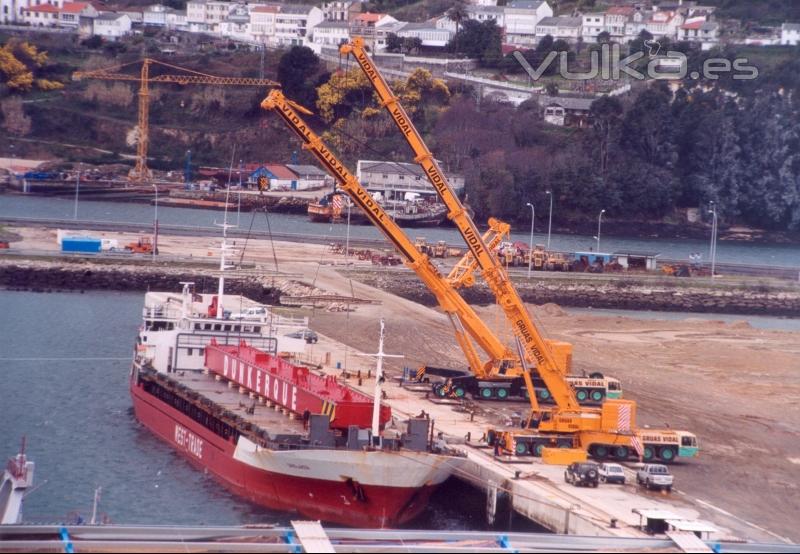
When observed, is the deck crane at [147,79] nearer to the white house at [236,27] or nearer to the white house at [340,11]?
the white house at [236,27]

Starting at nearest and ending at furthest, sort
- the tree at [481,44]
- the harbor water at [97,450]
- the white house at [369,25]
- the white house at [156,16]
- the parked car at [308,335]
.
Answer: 1. the harbor water at [97,450]
2. the parked car at [308,335]
3. the tree at [481,44]
4. the white house at [369,25]
5. the white house at [156,16]

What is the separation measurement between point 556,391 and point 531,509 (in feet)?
16.8

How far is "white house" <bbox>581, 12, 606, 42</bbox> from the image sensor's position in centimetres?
10531

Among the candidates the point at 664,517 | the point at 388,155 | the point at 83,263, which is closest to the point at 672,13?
the point at 388,155

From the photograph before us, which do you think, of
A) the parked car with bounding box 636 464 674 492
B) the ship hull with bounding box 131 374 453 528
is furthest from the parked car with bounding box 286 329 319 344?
the parked car with bounding box 636 464 674 492

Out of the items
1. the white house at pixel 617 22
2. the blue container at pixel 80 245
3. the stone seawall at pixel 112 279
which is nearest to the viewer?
the stone seawall at pixel 112 279

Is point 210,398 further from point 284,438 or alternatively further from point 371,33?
point 371,33

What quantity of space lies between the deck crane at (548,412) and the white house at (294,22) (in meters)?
79.8

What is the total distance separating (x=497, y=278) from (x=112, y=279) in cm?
2543

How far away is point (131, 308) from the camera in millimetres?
46062

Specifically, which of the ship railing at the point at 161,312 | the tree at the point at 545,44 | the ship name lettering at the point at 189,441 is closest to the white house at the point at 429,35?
the tree at the point at 545,44

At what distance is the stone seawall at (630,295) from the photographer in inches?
2092

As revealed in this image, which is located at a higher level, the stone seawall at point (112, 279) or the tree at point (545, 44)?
the tree at point (545, 44)

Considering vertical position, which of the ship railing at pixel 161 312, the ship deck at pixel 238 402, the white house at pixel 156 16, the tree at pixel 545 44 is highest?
the white house at pixel 156 16
